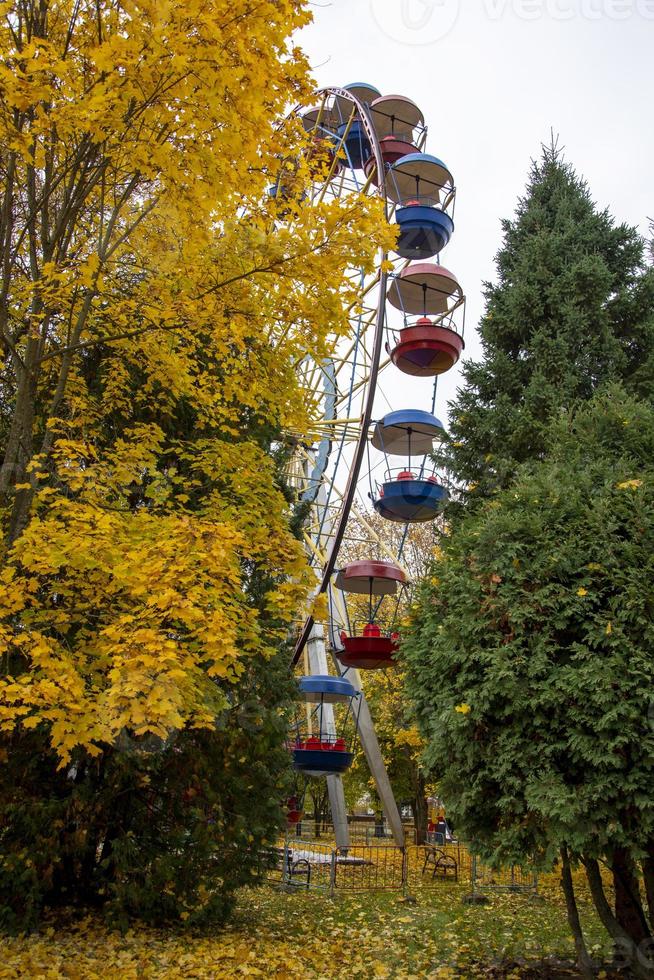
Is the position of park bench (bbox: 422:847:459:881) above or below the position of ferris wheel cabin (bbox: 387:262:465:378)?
below

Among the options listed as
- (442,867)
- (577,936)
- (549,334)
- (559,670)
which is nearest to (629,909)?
(577,936)

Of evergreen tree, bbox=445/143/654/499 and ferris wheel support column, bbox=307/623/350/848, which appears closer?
evergreen tree, bbox=445/143/654/499

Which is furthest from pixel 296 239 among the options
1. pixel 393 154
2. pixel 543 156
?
pixel 393 154

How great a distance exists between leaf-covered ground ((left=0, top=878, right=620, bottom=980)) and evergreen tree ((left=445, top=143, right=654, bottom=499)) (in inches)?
183

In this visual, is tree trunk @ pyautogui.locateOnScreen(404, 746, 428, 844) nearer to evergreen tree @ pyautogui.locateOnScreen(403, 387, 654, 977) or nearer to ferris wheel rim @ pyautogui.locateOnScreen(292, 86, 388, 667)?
ferris wheel rim @ pyautogui.locateOnScreen(292, 86, 388, 667)

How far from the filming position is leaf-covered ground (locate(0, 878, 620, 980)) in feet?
20.4

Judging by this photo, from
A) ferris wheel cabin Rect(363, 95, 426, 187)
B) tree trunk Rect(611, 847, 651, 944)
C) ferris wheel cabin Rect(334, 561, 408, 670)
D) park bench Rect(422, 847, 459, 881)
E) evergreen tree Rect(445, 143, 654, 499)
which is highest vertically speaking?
ferris wheel cabin Rect(363, 95, 426, 187)

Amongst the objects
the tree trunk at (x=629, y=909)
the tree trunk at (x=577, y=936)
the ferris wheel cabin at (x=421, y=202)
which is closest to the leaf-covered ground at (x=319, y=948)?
the tree trunk at (x=577, y=936)

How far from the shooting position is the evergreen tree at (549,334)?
867 cm

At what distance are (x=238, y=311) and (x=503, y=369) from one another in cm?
438

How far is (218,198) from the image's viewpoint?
5.71 metres

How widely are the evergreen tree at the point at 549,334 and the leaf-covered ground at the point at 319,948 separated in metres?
4.66

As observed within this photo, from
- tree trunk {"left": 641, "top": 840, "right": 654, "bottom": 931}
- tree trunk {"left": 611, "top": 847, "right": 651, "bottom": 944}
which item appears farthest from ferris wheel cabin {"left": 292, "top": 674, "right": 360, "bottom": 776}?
tree trunk {"left": 641, "top": 840, "right": 654, "bottom": 931}

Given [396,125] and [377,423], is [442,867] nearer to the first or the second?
[377,423]
